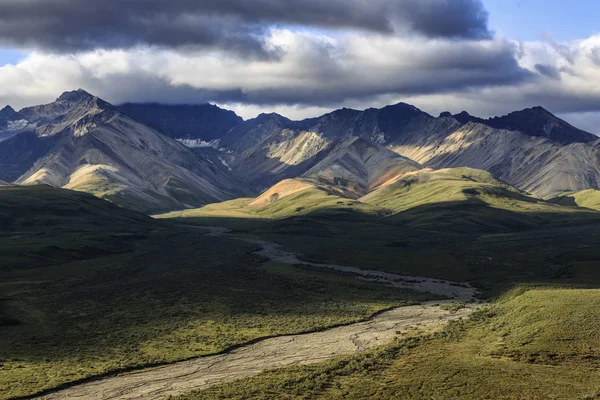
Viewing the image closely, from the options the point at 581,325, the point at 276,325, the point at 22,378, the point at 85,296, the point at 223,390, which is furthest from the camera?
the point at 85,296

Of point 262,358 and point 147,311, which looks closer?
point 262,358

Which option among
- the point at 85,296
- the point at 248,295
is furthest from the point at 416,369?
the point at 85,296

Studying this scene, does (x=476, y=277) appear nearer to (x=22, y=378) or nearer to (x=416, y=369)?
(x=416, y=369)

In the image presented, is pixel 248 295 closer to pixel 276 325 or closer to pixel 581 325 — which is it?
pixel 276 325

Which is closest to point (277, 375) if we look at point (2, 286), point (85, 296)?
point (85, 296)

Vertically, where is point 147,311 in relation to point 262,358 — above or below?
below

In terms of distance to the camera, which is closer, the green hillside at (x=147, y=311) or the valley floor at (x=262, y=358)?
the valley floor at (x=262, y=358)

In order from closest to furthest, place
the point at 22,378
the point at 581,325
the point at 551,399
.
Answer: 1. the point at 551,399
2. the point at 22,378
3. the point at 581,325

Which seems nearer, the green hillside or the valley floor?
the valley floor

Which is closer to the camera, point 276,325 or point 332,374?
point 332,374
